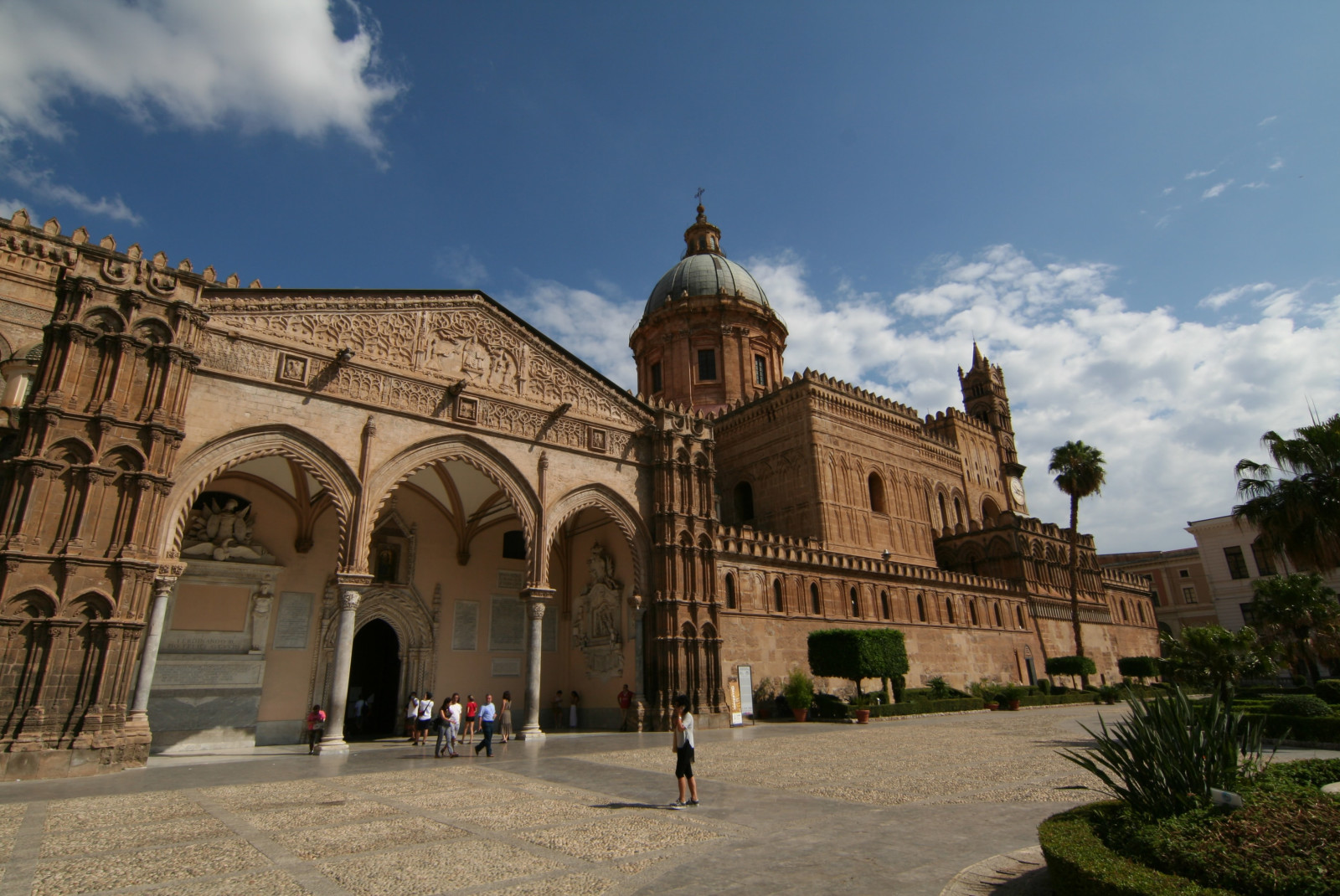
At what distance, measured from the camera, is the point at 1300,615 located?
2100cm

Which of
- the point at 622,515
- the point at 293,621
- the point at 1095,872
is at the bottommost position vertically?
the point at 1095,872

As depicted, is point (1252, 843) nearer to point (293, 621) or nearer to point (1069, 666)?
point (293, 621)

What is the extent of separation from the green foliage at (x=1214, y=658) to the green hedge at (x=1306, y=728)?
8.18ft

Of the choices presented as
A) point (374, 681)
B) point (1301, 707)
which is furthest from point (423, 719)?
point (1301, 707)

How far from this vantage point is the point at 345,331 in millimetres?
17875

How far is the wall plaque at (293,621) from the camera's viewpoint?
61.8 feet

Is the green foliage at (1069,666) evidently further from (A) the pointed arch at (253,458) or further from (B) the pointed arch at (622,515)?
(A) the pointed arch at (253,458)

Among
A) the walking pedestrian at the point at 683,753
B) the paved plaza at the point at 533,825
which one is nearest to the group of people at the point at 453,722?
the paved plaza at the point at 533,825

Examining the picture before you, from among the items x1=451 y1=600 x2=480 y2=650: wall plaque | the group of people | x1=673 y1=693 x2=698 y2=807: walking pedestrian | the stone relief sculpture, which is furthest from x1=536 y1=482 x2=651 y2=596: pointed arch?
x1=673 y1=693 x2=698 y2=807: walking pedestrian

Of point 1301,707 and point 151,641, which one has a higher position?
point 151,641

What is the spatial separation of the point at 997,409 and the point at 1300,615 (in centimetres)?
3256

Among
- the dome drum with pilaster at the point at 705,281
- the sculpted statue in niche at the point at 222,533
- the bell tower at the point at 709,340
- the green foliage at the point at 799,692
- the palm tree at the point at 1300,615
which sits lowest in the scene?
the green foliage at the point at 799,692

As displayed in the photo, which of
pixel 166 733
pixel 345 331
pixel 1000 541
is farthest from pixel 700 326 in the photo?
pixel 166 733

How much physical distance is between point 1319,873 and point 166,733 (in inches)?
793
